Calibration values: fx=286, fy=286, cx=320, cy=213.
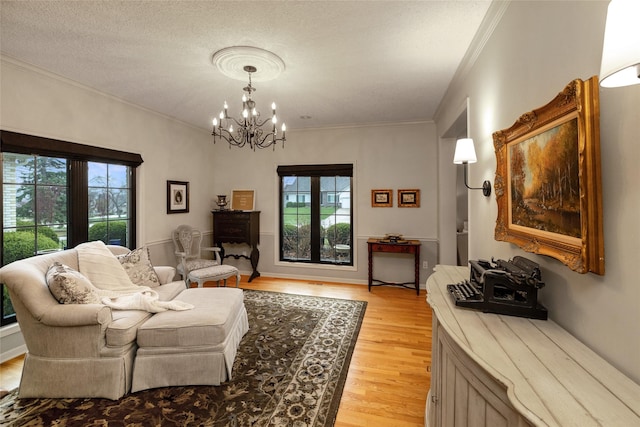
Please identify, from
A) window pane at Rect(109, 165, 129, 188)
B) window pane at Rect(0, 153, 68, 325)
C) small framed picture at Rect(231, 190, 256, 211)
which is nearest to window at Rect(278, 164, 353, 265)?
small framed picture at Rect(231, 190, 256, 211)

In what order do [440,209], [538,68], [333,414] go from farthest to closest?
[440,209], [333,414], [538,68]

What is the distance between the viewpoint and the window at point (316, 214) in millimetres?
5020

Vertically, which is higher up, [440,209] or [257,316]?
[440,209]

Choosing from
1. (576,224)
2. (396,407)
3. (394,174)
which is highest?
(394,174)

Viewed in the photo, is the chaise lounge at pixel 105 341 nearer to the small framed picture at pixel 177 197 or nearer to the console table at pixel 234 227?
the small framed picture at pixel 177 197

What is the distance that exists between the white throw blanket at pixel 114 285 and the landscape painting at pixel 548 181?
2.46m

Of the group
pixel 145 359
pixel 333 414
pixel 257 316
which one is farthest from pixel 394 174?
pixel 145 359

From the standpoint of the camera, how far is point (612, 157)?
3.09 ft

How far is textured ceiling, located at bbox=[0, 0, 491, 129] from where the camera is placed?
1912mm

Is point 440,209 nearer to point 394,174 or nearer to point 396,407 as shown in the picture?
point 394,174

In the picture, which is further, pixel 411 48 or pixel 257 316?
pixel 257 316

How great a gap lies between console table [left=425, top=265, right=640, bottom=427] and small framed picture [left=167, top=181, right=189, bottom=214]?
13.6 feet

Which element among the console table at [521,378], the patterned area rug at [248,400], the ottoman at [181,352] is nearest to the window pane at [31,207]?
the patterned area rug at [248,400]

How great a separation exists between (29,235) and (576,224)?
4136 mm
